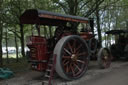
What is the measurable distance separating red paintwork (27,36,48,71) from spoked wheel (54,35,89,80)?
61cm

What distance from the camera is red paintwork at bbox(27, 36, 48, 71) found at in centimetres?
561

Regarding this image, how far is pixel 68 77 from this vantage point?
544 cm

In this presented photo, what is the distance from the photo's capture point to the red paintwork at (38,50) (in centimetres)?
561

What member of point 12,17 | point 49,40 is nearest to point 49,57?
point 49,40

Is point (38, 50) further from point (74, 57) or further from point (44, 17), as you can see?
point (74, 57)

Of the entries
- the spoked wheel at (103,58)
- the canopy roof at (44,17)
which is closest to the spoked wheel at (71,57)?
the canopy roof at (44,17)

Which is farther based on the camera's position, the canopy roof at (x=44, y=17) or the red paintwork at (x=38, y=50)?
the red paintwork at (x=38, y=50)

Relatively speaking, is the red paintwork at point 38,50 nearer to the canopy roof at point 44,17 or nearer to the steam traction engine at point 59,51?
the steam traction engine at point 59,51

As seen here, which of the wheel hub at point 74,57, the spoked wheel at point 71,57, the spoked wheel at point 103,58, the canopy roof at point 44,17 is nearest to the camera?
the spoked wheel at point 71,57

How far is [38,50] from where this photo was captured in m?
5.62

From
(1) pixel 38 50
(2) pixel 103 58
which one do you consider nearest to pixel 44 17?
(1) pixel 38 50

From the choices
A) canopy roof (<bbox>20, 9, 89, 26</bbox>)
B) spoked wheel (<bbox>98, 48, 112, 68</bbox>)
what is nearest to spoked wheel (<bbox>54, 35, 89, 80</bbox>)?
canopy roof (<bbox>20, 9, 89, 26</bbox>)

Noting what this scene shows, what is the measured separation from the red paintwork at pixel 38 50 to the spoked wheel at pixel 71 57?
614mm

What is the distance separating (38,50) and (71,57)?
128cm
